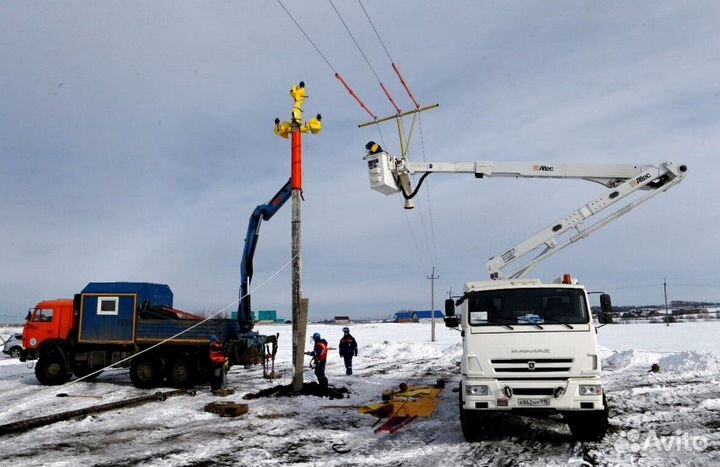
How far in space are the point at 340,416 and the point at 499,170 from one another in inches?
290

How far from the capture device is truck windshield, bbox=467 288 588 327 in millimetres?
8500

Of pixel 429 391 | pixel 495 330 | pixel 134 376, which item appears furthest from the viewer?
pixel 134 376

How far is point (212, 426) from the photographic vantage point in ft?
33.6

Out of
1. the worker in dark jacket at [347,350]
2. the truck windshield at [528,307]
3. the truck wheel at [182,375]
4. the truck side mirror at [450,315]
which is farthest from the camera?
the worker in dark jacket at [347,350]

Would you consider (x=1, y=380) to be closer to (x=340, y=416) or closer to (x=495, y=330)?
(x=340, y=416)

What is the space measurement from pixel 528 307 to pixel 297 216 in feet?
25.0

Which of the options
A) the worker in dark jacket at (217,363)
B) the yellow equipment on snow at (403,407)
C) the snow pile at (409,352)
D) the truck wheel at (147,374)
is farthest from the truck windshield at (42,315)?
the snow pile at (409,352)

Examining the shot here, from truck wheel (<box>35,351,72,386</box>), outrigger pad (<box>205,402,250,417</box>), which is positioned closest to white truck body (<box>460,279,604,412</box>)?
outrigger pad (<box>205,402,250,417</box>)

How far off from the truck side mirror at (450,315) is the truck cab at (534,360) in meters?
0.59

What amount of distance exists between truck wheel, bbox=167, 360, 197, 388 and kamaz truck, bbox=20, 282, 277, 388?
28 millimetres

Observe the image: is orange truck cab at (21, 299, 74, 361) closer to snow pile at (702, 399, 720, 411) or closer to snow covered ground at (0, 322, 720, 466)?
snow covered ground at (0, 322, 720, 466)

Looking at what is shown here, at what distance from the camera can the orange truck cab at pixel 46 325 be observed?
56.0 ft

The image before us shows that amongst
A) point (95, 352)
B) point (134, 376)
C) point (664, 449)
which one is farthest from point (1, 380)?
point (664, 449)

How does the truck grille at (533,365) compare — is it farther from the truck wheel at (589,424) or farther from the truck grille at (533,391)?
the truck wheel at (589,424)
